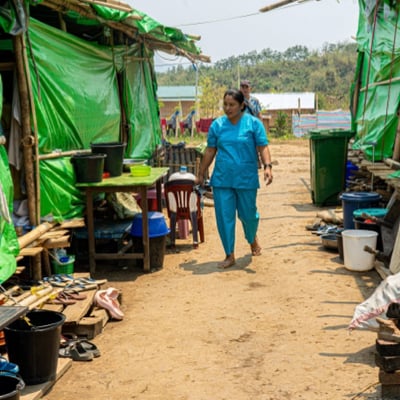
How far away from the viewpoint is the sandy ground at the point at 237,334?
4.41 meters

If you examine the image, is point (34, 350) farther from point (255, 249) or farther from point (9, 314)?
point (255, 249)

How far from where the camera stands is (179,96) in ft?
153

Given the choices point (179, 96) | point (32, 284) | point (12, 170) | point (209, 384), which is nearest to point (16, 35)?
point (12, 170)

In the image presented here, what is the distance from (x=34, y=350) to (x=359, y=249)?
401 cm

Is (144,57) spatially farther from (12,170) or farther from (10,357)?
(10,357)

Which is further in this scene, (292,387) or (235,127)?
(235,127)

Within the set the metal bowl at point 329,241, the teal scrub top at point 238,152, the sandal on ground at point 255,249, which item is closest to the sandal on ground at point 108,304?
the teal scrub top at point 238,152

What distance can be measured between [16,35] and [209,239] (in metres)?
4.33

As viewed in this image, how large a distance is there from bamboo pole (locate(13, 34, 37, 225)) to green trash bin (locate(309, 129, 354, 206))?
591 cm

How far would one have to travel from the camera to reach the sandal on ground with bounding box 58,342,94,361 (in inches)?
196

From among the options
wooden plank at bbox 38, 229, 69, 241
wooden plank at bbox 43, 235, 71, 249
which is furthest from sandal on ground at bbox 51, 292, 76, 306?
wooden plank at bbox 38, 229, 69, 241

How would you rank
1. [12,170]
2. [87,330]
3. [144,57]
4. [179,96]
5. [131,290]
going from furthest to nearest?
[179,96]
[144,57]
[131,290]
[12,170]
[87,330]

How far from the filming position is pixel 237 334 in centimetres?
547

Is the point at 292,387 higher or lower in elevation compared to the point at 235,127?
lower
